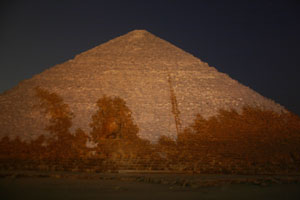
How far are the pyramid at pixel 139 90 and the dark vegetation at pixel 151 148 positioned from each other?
1.14 ft

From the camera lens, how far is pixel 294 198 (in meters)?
4.68

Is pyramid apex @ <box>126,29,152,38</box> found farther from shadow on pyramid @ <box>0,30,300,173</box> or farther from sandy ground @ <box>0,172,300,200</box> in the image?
sandy ground @ <box>0,172,300,200</box>

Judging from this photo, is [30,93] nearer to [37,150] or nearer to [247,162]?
[37,150]

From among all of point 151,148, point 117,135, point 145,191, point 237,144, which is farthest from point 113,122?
point 145,191

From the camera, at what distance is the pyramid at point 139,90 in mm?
9711

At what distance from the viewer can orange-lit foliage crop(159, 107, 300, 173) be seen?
900 cm

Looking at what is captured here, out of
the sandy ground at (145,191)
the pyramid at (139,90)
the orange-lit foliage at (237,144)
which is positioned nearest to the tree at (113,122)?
the pyramid at (139,90)

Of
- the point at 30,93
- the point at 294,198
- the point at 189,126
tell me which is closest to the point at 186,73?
the point at 189,126

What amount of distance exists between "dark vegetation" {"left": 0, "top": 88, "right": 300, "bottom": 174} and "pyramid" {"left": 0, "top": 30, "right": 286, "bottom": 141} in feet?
Result: 1.14

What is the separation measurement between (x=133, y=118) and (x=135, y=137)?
78 centimetres

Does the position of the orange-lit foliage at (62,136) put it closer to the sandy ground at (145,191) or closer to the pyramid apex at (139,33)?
the sandy ground at (145,191)

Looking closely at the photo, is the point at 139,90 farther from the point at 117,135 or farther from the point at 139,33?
the point at 139,33

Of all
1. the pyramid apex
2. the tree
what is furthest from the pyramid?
the pyramid apex

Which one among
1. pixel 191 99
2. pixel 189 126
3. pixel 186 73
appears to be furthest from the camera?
pixel 186 73
